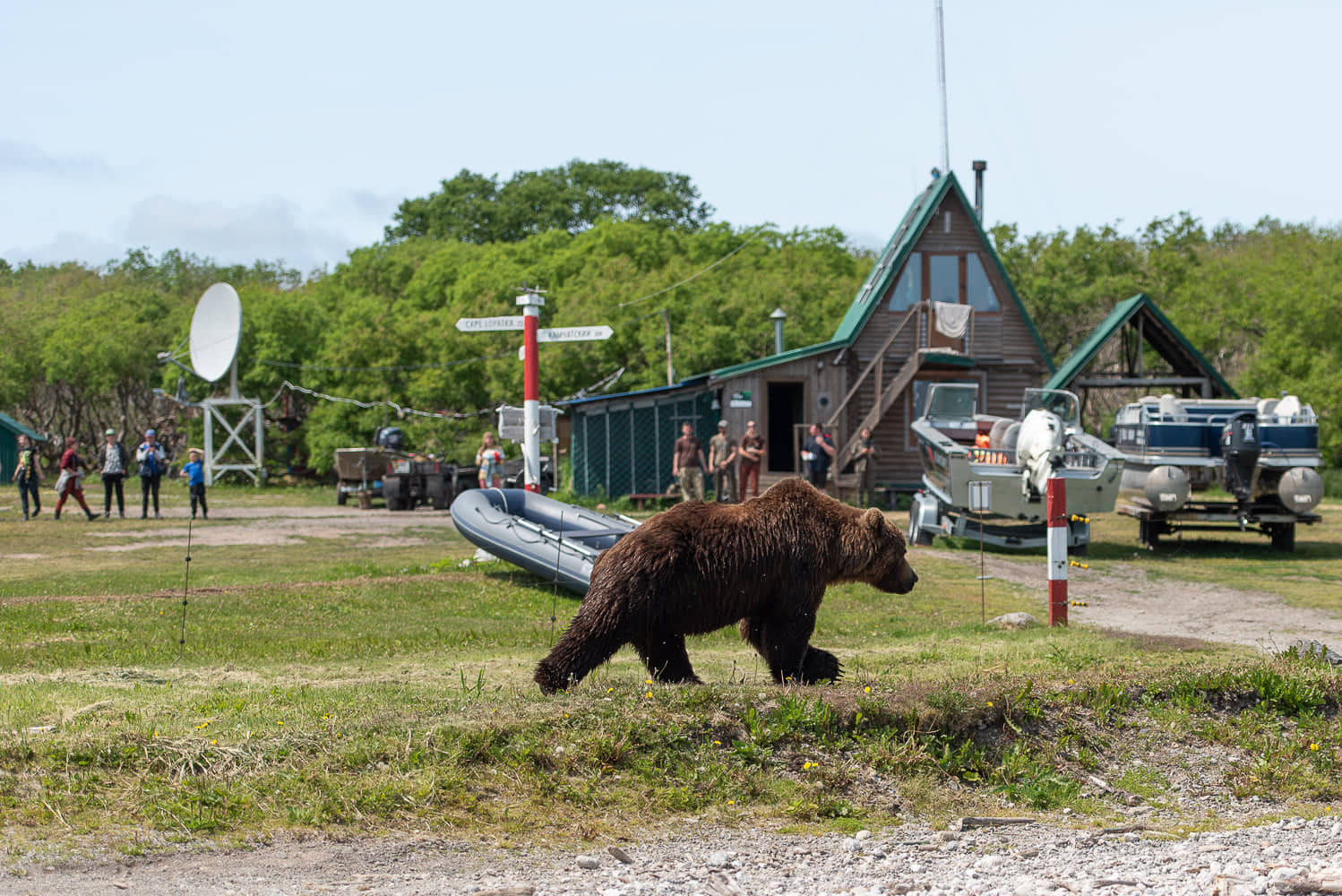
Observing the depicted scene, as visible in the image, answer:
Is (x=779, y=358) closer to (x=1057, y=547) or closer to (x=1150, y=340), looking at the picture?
(x=1150, y=340)

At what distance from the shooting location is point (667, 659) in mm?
7688

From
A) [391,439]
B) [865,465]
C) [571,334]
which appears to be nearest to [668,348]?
[391,439]

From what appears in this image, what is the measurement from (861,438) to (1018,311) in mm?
6060

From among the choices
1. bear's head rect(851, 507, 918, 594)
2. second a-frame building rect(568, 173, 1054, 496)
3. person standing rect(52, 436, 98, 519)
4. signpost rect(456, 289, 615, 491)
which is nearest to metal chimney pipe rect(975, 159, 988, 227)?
second a-frame building rect(568, 173, 1054, 496)

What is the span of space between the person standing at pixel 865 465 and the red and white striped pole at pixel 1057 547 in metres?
15.6

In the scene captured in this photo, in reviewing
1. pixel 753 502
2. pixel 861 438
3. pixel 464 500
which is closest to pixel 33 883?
pixel 753 502

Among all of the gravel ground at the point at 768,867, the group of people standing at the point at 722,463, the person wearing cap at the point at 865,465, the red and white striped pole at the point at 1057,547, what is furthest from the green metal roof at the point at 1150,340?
the gravel ground at the point at 768,867

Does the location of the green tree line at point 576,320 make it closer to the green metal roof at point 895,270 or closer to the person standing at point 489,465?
the green metal roof at point 895,270

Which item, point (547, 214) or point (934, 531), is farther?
point (547, 214)

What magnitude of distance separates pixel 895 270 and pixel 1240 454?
12102 mm

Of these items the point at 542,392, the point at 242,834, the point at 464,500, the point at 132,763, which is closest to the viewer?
the point at 242,834

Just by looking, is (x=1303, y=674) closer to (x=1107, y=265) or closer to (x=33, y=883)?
(x=33, y=883)

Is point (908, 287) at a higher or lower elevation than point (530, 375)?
higher

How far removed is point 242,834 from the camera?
18.3ft
